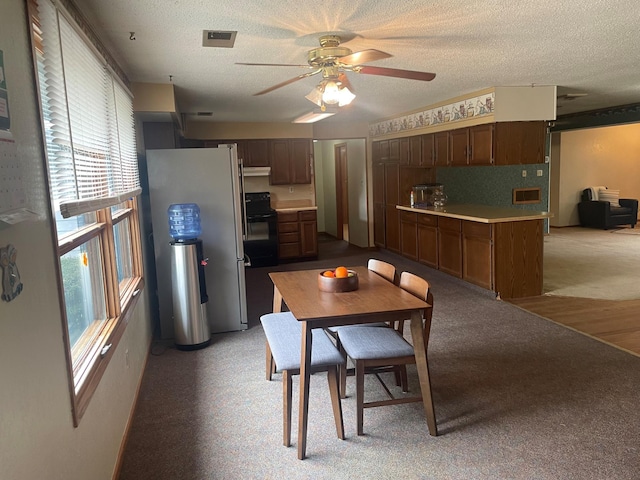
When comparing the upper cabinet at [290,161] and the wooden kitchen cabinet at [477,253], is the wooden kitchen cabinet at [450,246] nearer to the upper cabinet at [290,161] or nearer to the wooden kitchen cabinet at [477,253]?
the wooden kitchen cabinet at [477,253]

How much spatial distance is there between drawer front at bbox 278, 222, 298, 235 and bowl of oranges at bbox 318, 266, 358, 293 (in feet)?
16.1

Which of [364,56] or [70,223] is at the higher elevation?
[364,56]

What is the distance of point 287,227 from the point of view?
25.5ft

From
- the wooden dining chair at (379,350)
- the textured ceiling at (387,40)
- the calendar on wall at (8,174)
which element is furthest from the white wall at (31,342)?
the wooden dining chair at (379,350)

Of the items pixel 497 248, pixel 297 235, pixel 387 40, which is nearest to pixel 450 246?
pixel 497 248

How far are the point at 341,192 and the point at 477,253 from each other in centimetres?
484

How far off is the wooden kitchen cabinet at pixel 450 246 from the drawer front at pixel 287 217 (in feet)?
8.29

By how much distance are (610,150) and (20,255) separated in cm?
1207

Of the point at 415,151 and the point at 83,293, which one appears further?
the point at 415,151

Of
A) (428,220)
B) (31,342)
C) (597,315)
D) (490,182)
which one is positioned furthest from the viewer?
(490,182)

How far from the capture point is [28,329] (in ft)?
4.51

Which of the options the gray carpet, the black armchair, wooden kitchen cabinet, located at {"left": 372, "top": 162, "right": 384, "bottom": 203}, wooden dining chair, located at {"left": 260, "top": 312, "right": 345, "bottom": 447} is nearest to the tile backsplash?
wooden kitchen cabinet, located at {"left": 372, "top": 162, "right": 384, "bottom": 203}

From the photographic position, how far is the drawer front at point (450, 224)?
18.8 feet

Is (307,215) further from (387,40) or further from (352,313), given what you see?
(352,313)
